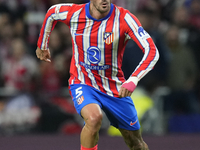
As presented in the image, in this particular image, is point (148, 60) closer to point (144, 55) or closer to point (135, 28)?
point (144, 55)

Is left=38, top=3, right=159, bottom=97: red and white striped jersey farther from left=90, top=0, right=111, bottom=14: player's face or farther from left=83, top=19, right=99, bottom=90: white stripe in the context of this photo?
left=90, top=0, right=111, bottom=14: player's face

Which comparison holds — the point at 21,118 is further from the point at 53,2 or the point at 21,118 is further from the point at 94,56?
the point at 94,56

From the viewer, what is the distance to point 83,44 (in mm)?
4180

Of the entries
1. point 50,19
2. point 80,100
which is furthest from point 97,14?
point 80,100

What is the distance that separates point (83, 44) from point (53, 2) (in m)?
4.06

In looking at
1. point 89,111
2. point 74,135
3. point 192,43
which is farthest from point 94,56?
point 192,43

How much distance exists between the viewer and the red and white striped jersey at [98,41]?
4090 millimetres

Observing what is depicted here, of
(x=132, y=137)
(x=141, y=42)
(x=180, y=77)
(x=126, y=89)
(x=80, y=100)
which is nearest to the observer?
(x=126, y=89)

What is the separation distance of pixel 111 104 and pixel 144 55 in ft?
2.18

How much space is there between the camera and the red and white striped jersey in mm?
4090

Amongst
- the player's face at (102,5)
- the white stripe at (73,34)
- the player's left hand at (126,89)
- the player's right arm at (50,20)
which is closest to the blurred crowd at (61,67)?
the player's right arm at (50,20)

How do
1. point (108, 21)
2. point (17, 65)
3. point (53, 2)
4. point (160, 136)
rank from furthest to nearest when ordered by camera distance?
point (53, 2) → point (17, 65) → point (160, 136) → point (108, 21)

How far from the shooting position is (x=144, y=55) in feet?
12.7

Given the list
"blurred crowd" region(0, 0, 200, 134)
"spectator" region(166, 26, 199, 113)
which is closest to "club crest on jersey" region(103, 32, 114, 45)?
"blurred crowd" region(0, 0, 200, 134)
